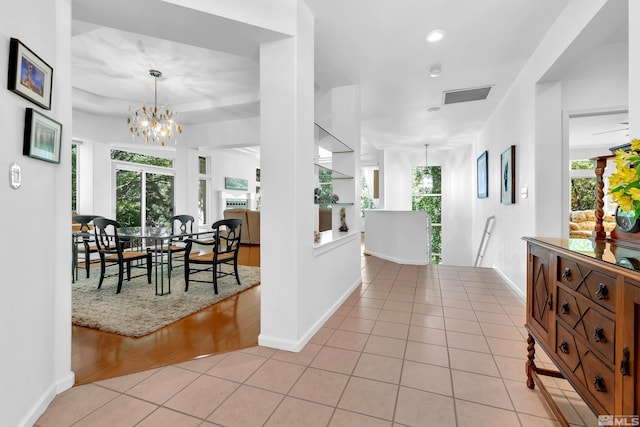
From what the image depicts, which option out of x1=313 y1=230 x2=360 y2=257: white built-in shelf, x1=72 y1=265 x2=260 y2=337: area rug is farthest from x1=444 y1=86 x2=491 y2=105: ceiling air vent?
x1=72 y1=265 x2=260 y2=337: area rug

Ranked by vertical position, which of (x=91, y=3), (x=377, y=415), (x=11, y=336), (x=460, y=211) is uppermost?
(x=91, y=3)

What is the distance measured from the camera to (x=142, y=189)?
22.7 ft

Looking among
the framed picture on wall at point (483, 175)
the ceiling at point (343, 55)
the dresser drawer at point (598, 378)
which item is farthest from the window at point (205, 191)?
the dresser drawer at point (598, 378)

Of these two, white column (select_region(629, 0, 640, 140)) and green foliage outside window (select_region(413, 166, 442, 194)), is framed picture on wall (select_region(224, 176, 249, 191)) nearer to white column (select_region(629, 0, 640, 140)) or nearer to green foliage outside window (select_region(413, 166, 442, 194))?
green foliage outside window (select_region(413, 166, 442, 194))

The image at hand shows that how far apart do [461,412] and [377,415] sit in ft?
1.45

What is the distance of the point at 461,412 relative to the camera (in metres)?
1.52

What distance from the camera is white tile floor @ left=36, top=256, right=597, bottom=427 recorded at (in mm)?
1483

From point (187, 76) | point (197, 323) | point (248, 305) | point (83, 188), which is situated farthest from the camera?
point (83, 188)

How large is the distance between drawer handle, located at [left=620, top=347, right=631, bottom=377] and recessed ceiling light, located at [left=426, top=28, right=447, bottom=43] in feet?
8.84

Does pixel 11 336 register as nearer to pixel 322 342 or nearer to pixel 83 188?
pixel 322 342

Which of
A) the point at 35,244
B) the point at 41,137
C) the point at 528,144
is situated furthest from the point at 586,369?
the point at 528,144

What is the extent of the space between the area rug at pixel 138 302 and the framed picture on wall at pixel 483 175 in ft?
14.5

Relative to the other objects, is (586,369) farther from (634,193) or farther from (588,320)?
(634,193)

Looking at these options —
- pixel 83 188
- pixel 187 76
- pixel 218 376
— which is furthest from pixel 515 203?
pixel 83 188
